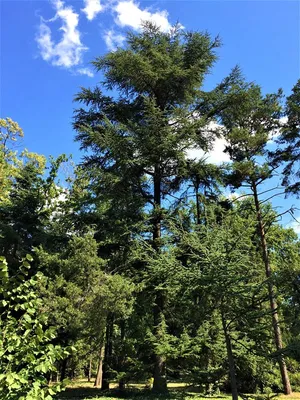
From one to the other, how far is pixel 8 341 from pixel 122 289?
28.4 ft

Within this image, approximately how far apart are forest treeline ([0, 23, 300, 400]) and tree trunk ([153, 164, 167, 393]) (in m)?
0.04

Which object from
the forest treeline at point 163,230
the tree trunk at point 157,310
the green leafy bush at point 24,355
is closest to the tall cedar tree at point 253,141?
the forest treeline at point 163,230

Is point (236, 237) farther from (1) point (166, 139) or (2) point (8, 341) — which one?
(1) point (166, 139)

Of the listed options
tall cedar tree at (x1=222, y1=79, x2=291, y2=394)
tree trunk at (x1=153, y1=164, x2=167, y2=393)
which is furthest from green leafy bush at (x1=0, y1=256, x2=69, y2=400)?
tall cedar tree at (x1=222, y1=79, x2=291, y2=394)

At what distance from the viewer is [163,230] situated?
13695mm

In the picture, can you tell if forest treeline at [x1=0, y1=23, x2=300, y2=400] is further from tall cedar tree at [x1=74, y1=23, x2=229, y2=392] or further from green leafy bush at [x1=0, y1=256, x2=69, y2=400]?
green leafy bush at [x1=0, y1=256, x2=69, y2=400]

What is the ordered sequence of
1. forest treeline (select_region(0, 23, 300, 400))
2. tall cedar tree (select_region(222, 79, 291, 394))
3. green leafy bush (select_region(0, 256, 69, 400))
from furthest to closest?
tall cedar tree (select_region(222, 79, 291, 394)), forest treeline (select_region(0, 23, 300, 400)), green leafy bush (select_region(0, 256, 69, 400))

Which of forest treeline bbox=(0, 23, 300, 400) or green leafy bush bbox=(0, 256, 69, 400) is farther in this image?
forest treeline bbox=(0, 23, 300, 400)

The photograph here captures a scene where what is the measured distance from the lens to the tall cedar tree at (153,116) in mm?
12555

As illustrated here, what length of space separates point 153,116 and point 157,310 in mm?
7256

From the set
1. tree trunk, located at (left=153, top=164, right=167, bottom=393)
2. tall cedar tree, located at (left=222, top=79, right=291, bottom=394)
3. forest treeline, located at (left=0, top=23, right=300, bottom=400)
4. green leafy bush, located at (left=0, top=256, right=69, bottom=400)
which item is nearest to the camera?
green leafy bush, located at (left=0, top=256, right=69, bottom=400)

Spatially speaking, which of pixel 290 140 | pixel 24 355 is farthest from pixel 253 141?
pixel 24 355

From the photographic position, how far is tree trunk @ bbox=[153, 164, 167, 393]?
11633 millimetres

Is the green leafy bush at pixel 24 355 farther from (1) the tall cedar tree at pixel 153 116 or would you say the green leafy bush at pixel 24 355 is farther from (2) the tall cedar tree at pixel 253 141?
(2) the tall cedar tree at pixel 253 141
